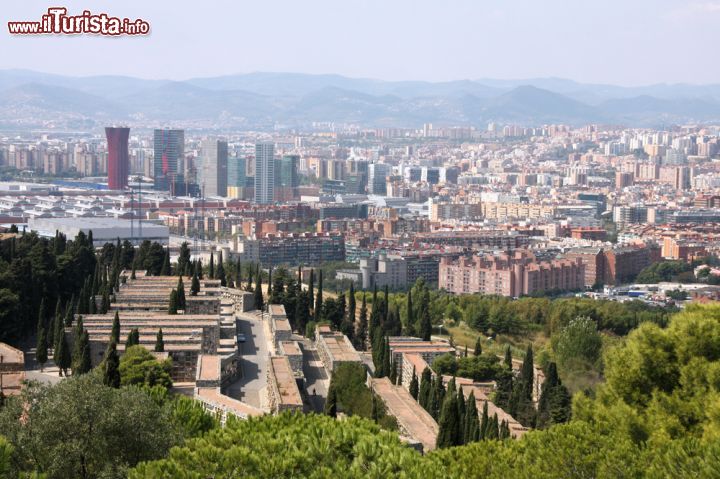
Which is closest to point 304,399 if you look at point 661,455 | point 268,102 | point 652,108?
point 661,455

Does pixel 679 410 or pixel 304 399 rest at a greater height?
pixel 679 410

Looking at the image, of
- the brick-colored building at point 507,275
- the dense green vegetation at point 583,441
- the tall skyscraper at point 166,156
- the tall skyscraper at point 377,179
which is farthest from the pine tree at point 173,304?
the tall skyscraper at point 377,179

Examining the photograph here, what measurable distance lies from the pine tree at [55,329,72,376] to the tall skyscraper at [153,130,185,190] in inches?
1857

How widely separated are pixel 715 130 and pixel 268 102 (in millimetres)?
53045

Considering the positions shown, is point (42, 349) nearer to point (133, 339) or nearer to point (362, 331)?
point (133, 339)

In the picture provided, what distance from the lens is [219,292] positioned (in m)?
17.5

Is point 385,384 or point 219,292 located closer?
point 385,384

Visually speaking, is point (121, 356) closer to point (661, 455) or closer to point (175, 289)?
point (175, 289)

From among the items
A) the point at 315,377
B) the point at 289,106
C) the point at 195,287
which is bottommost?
the point at 315,377

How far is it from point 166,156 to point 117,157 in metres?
4.63

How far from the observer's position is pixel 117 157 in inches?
2222

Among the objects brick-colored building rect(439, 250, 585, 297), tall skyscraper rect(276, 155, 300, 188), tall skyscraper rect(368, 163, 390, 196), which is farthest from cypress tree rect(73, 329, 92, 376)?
tall skyscraper rect(368, 163, 390, 196)

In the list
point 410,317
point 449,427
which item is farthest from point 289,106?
point 449,427

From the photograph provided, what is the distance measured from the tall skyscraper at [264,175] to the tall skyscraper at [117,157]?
19.9 feet
